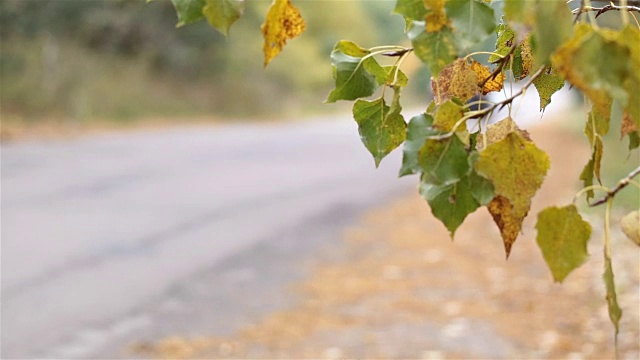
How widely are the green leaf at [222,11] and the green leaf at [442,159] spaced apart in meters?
0.25

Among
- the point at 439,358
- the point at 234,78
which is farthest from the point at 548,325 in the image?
the point at 234,78

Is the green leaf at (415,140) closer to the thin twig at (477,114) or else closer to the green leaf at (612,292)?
the thin twig at (477,114)

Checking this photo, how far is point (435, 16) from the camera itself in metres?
1.03

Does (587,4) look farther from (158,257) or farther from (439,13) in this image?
(158,257)

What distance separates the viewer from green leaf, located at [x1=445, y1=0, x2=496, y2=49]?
102 centimetres

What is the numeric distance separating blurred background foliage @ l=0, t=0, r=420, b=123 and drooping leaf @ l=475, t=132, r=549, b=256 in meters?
15.6

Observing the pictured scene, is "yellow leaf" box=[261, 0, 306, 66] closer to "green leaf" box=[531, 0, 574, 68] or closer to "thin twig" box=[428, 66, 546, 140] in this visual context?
"thin twig" box=[428, 66, 546, 140]

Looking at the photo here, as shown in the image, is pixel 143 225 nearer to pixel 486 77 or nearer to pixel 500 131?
pixel 486 77

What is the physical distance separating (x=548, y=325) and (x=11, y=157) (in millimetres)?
9190

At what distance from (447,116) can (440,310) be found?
451 centimetres

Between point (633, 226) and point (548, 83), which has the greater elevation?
point (548, 83)

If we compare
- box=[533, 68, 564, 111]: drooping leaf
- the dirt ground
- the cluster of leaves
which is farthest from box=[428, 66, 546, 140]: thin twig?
the dirt ground

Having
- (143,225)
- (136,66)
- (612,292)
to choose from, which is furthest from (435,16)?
(136,66)

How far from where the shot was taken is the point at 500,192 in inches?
42.2
